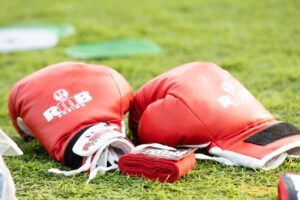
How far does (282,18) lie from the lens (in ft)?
16.2

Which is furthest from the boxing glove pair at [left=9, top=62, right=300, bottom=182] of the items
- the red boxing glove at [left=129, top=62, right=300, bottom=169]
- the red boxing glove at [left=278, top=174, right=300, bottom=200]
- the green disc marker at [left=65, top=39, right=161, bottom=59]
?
the green disc marker at [left=65, top=39, right=161, bottom=59]

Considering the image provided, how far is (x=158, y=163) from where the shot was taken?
2158mm

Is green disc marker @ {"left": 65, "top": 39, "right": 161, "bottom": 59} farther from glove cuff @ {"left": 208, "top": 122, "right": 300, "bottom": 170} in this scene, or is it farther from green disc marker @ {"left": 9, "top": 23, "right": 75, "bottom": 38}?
glove cuff @ {"left": 208, "top": 122, "right": 300, "bottom": 170}

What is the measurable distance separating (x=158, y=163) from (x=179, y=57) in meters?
1.99

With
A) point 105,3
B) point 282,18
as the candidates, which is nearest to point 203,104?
point 282,18

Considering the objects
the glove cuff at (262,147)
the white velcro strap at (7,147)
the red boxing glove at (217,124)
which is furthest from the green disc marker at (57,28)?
the glove cuff at (262,147)

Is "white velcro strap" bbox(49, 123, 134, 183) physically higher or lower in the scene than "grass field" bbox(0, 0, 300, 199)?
higher

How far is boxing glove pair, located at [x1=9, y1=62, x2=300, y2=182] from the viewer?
231cm

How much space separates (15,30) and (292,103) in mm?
2486

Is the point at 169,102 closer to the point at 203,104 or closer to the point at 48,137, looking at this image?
the point at 203,104

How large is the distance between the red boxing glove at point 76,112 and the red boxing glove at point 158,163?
9cm

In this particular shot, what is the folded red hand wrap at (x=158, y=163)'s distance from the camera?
2.15 m

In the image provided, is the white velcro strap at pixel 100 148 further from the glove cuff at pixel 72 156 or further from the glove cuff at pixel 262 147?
the glove cuff at pixel 262 147

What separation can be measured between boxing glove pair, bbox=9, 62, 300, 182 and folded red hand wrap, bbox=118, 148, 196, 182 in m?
0.10
